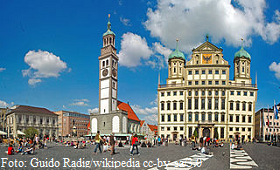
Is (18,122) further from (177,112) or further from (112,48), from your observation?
(177,112)

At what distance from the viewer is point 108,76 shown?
70.3 metres

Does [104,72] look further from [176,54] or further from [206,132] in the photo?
[206,132]

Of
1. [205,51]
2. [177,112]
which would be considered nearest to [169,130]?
[177,112]

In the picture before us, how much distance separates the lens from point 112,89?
229 ft

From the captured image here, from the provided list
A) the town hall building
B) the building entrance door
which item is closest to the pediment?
the town hall building

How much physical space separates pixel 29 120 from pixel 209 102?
197ft

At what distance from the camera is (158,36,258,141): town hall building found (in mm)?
60500

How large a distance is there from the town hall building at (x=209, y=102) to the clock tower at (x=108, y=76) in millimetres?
14558

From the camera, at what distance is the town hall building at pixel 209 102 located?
6050 centimetres

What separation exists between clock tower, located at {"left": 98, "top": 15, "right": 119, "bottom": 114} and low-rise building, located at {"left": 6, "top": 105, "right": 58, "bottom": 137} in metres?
29.6

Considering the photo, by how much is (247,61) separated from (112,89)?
122 ft

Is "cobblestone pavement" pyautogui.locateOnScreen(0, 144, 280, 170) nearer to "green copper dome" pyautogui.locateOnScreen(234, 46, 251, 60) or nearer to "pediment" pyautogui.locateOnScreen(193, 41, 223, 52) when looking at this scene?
"pediment" pyautogui.locateOnScreen(193, 41, 223, 52)

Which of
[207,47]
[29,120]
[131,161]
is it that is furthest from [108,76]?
[131,161]

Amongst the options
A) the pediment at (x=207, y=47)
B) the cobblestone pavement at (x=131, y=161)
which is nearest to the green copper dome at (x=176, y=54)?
the pediment at (x=207, y=47)
